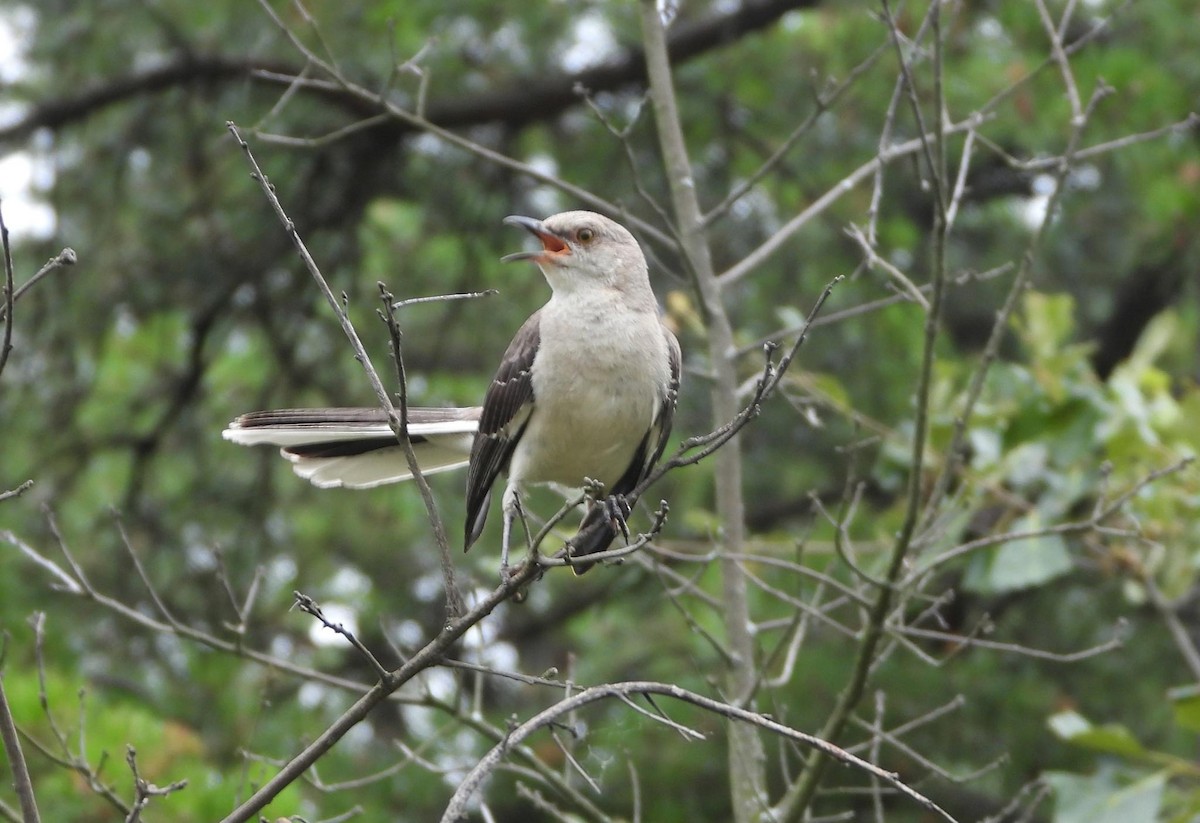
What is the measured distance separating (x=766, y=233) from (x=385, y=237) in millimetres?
2095

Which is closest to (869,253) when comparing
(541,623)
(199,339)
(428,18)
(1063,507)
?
(1063,507)

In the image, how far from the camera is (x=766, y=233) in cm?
768

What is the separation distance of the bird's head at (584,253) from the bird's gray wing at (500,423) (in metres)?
0.21

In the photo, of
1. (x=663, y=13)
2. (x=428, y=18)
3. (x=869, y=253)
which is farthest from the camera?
(x=428, y=18)

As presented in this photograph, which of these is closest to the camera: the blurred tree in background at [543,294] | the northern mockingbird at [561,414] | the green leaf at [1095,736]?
the northern mockingbird at [561,414]

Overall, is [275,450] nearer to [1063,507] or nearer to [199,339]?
[199,339]

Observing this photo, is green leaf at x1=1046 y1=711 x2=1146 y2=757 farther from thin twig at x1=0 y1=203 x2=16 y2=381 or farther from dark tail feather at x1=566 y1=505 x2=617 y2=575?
thin twig at x1=0 y1=203 x2=16 y2=381

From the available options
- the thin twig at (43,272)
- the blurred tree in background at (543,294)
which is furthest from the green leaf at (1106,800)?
the thin twig at (43,272)

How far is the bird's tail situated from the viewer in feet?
11.7

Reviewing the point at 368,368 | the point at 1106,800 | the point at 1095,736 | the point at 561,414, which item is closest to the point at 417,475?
the point at 368,368

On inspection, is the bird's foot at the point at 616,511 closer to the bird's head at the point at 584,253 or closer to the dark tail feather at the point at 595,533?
the dark tail feather at the point at 595,533

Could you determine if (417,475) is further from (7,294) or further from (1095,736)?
(1095,736)

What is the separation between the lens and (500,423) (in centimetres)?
360

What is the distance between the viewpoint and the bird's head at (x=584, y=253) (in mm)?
3779
